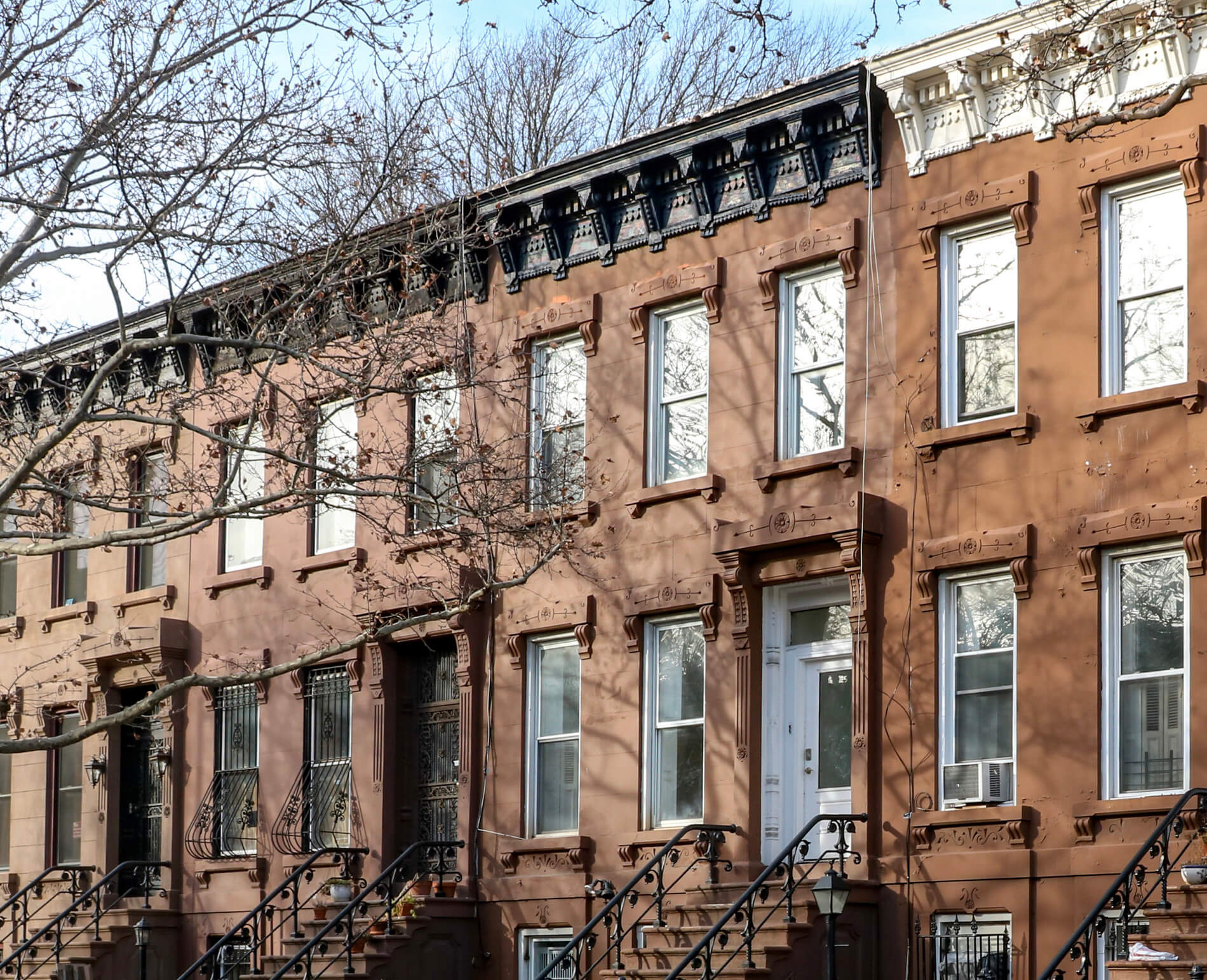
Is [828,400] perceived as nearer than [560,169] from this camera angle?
Yes

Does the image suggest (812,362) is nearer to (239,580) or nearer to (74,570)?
(239,580)

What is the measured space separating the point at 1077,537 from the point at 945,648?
1.65 m

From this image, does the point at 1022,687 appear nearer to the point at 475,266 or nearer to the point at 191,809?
the point at 475,266

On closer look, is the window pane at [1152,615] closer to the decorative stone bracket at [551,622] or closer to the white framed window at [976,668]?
the white framed window at [976,668]

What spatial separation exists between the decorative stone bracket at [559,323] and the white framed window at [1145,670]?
653 cm

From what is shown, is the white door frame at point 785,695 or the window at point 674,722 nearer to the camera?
the white door frame at point 785,695

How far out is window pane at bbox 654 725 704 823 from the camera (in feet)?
62.0

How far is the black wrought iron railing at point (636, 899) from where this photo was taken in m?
17.3

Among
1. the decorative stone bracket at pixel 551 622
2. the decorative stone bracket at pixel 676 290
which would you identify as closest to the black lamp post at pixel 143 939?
the decorative stone bracket at pixel 551 622

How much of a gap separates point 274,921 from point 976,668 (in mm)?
9713

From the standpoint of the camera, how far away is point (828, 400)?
18375 millimetres

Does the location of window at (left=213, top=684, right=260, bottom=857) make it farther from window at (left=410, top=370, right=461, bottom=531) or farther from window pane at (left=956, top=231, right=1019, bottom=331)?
window pane at (left=956, top=231, right=1019, bottom=331)

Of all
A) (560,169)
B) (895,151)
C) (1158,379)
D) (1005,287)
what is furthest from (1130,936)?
(560,169)

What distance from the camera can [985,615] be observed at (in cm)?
1688
